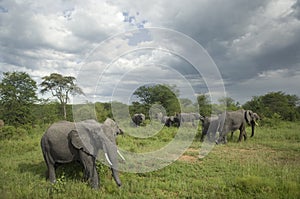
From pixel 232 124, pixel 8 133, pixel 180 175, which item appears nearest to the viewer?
pixel 180 175

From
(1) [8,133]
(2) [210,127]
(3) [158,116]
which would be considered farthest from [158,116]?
(1) [8,133]

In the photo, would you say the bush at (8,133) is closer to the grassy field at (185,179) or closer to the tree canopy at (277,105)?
the grassy field at (185,179)

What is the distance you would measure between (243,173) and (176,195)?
8.73ft

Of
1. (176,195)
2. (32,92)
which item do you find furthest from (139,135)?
(32,92)

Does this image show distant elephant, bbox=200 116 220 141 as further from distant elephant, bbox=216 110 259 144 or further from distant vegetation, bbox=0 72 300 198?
distant vegetation, bbox=0 72 300 198

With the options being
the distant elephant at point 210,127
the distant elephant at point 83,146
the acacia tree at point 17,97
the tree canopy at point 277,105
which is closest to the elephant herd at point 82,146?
the distant elephant at point 83,146

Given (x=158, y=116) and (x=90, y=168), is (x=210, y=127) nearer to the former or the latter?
(x=90, y=168)

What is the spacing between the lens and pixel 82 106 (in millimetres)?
8555

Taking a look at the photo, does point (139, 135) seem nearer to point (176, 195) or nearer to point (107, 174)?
point (107, 174)

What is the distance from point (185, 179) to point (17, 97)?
21607 millimetres

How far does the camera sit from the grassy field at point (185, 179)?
581 cm

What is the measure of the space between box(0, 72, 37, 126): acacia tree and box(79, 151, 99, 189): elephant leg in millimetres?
19522

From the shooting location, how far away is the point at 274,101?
4066 centimetres

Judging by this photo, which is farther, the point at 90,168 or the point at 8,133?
the point at 8,133
